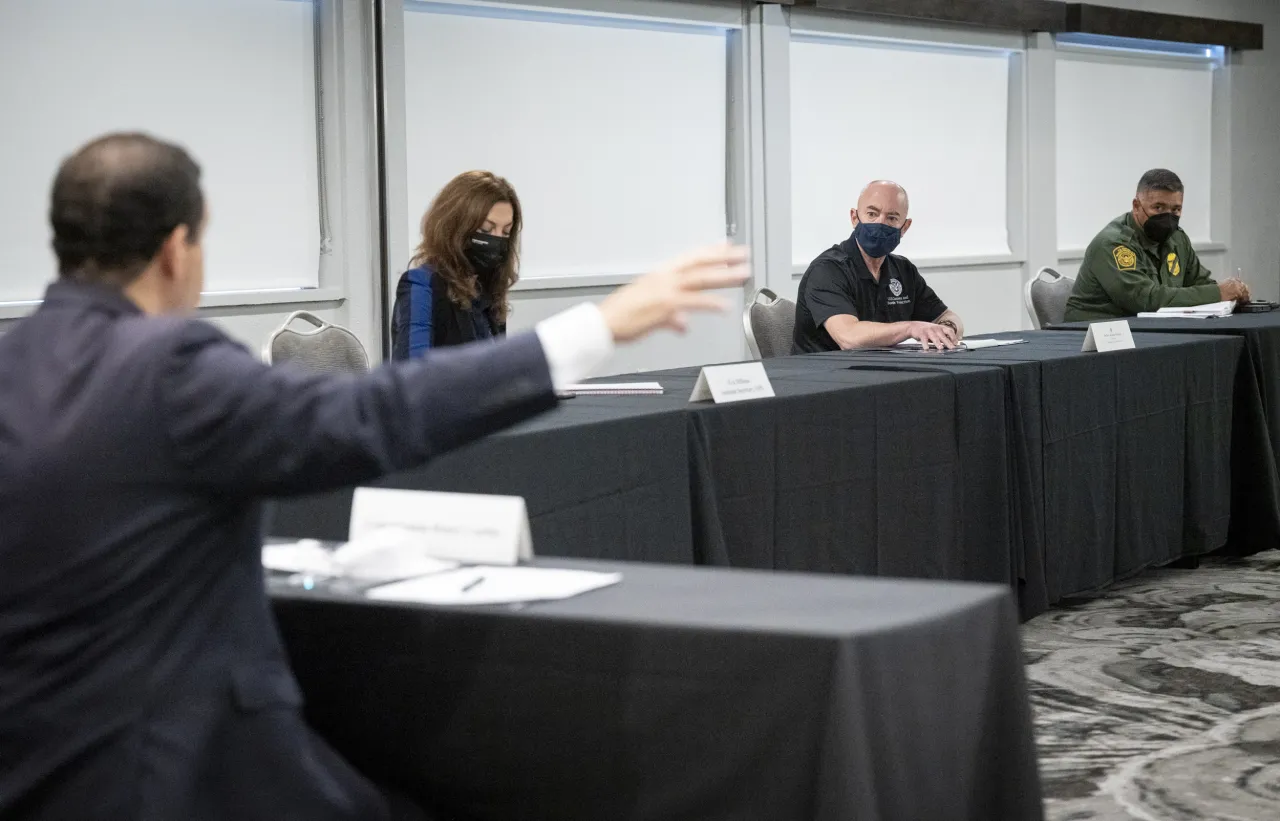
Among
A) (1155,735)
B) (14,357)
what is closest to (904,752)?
(14,357)

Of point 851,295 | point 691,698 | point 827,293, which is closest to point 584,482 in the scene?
point 691,698

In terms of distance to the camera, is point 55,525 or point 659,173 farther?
point 659,173

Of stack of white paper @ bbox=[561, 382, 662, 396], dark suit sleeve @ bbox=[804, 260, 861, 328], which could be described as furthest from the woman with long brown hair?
dark suit sleeve @ bbox=[804, 260, 861, 328]

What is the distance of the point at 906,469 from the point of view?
11.4 feet

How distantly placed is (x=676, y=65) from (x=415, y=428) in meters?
5.77

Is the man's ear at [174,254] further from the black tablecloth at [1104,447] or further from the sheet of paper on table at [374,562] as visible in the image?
the black tablecloth at [1104,447]

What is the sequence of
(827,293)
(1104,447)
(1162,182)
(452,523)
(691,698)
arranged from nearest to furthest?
(691,698) < (452,523) < (1104,447) < (827,293) < (1162,182)

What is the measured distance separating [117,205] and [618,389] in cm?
209

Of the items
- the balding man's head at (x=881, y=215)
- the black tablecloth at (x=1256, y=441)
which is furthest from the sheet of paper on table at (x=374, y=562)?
the black tablecloth at (x=1256, y=441)

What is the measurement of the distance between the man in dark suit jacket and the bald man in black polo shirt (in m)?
3.12

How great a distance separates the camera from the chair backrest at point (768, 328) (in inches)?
189

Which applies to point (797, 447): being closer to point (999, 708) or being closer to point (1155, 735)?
point (1155, 735)

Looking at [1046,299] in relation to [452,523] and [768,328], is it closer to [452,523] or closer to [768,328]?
[768,328]

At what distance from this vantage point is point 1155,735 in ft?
9.56
